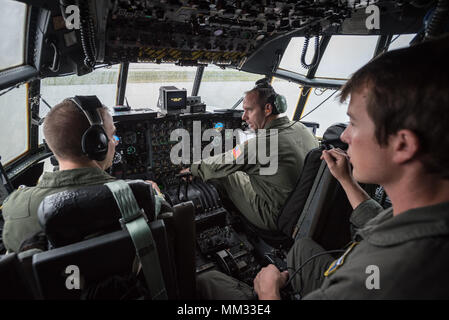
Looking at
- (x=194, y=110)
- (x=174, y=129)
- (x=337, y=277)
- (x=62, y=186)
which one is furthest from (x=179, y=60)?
(x=337, y=277)

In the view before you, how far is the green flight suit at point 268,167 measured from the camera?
1.70m

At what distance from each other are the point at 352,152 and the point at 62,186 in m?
1.02

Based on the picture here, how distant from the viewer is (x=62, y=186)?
2.91 feet

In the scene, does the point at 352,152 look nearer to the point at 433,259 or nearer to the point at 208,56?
the point at 433,259

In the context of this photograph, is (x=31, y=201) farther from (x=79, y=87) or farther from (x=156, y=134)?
(x=79, y=87)

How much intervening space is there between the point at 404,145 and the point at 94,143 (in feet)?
3.42

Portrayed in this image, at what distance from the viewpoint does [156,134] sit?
220 centimetres

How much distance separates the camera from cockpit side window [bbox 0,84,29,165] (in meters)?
1.86

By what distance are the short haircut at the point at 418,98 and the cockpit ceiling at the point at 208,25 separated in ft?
4.35

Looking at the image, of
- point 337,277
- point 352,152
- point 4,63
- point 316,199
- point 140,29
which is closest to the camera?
point 337,277

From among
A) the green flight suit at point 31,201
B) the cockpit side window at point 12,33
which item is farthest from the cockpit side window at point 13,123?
the green flight suit at point 31,201

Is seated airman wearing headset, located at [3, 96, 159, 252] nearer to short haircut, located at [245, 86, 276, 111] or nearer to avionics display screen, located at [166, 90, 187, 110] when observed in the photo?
avionics display screen, located at [166, 90, 187, 110]

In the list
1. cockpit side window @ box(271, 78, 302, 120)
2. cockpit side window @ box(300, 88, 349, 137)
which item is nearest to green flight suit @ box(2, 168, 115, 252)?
cockpit side window @ box(271, 78, 302, 120)

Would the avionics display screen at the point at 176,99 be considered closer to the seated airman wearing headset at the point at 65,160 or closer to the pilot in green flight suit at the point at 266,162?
the pilot in green flight suit at the point at 266,162
